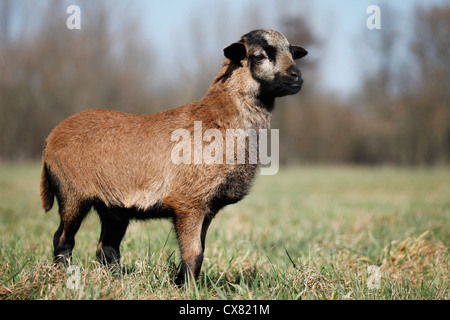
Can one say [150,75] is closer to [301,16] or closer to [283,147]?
[301,16]

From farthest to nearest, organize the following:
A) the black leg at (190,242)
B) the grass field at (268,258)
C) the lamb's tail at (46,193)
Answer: the lamb's tail at (46,193) → the black leg at (190,242) → the grass field at (268,258)

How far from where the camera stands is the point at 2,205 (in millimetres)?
10422

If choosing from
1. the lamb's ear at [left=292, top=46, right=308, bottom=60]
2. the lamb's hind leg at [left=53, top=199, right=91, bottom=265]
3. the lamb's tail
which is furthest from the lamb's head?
the lamb's tail

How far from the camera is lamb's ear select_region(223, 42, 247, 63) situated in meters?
3.61

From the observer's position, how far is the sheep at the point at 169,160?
3.38 metres

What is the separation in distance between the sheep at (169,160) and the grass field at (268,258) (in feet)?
1.22

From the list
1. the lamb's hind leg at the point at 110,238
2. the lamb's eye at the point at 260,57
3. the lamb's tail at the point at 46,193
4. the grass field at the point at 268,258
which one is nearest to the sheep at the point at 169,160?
the lamb's eye at the point at 260,57

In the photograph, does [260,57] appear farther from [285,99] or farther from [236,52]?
[285,99]

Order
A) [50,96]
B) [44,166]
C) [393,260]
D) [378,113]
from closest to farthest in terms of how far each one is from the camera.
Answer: [44,166] < [393,260] < [50,96] < [378,113]

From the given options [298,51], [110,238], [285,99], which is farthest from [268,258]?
[285,99]

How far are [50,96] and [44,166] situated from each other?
78.1ft

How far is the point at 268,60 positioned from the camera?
11.9 ft

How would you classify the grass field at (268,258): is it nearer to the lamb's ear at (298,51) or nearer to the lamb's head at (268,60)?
the lamb's head at (268,60)
